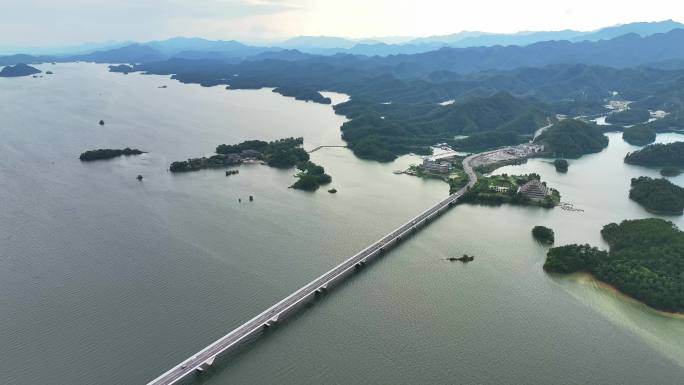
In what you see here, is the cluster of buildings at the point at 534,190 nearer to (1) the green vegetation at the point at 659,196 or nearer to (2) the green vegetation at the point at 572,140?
(1) the green vegetation at the point at 659,196

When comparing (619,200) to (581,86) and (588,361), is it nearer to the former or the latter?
(588,361)

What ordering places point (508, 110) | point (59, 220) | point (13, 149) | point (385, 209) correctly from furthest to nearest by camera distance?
point (508, 110) → point (13, 149) → point (385, 209) → point (59, 220)

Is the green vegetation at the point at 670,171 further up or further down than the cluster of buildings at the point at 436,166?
further down

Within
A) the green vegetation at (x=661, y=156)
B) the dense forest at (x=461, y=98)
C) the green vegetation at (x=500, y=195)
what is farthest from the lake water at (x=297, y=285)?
the dense forest at (x=461, y=98)

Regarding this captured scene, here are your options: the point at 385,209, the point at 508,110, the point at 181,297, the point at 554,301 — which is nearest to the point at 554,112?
the point at 508,110

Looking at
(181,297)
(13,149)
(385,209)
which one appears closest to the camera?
(181,297)
